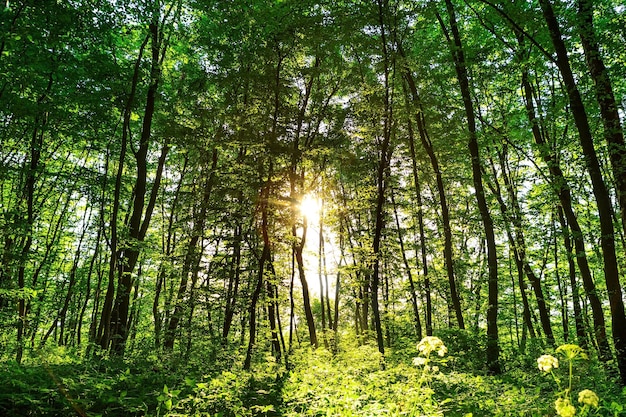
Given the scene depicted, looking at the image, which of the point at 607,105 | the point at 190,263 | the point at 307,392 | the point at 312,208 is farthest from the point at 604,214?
the point at 312,208

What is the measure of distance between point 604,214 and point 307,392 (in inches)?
237

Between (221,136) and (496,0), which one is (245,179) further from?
(496,0)

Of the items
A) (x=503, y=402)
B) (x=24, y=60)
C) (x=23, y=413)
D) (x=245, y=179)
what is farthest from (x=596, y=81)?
(x=24, y=60)

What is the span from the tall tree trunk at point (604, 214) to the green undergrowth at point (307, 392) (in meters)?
0.83

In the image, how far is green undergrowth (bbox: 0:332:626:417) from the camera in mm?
3957

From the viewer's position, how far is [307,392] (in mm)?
5160

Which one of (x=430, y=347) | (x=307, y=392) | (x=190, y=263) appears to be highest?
(x=190, y=263)

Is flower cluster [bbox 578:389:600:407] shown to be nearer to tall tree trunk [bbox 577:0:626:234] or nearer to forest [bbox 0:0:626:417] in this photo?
forest [bbox 0:0:626:417]

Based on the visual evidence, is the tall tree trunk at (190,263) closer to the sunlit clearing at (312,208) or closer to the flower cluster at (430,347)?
the sunlit clearing at (312,208)

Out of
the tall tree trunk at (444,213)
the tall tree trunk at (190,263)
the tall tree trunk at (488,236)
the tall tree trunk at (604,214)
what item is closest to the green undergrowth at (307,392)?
the tall tree trunk at (488,236)

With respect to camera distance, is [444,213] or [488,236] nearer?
[488,236]

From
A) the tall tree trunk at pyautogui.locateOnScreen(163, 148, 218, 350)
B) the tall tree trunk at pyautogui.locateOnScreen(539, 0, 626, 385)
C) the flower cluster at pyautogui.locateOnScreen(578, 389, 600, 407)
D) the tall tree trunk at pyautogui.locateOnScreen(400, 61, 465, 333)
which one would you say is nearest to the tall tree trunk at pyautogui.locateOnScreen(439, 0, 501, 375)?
the tall tree trunk at pyautogui.locateOnScreen(400, 61, 465, 333)

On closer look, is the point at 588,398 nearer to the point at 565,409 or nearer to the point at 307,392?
the point at 565,409

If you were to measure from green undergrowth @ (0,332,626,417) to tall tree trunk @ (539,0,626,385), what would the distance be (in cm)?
83
